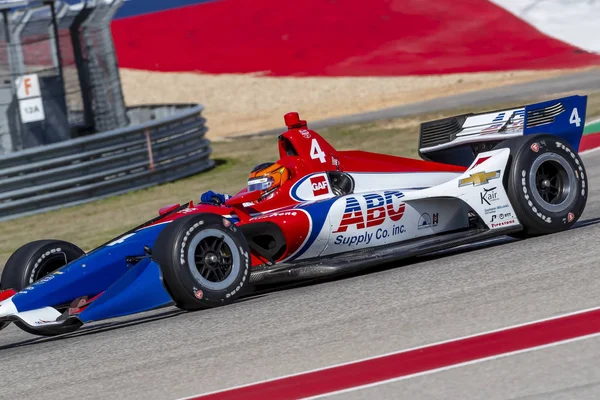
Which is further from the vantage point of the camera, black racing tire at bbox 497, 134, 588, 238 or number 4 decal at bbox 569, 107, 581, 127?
number 4 decal at bbox 569, 107, 581, 127

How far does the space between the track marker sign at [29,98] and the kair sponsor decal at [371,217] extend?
35.2 ft

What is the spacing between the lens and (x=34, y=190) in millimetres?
16281

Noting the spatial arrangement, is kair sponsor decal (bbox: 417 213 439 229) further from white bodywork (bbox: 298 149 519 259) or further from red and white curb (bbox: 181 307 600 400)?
red and white curb (bbox: 181 307 600 400)

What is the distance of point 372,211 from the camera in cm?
788

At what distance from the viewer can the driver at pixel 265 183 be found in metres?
8.03

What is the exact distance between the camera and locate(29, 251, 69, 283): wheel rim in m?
7.86

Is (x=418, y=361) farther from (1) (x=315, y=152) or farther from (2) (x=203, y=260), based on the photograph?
(1) (x=315, y=152)

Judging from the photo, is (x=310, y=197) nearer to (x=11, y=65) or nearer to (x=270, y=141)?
(x=11, y=65)

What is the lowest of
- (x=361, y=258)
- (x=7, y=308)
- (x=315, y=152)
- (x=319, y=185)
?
(x=361, y=258)

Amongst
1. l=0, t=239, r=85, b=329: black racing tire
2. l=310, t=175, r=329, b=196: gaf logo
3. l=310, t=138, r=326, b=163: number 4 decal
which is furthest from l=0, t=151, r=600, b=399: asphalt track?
l=310, t=138, r=326, b=163: number 4 decal

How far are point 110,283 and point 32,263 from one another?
2.49ft

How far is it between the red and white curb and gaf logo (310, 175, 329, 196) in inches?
112

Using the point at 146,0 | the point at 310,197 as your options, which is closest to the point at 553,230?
the point at 310,197

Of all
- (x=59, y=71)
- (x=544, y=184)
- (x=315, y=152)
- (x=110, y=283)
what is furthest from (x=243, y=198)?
(x=59, y=71)
